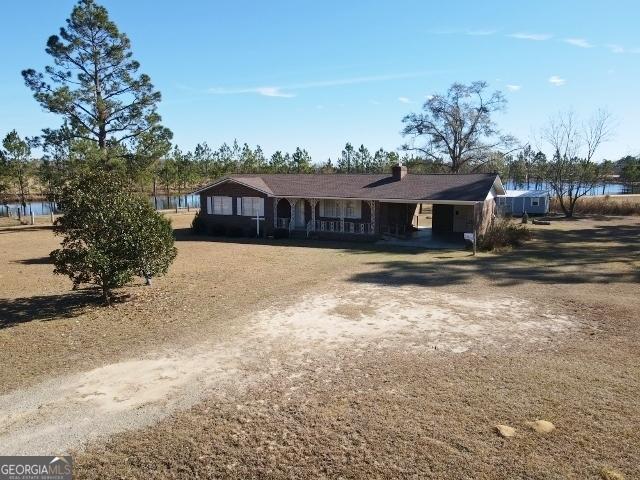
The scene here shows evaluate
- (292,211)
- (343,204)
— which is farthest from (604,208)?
(292,211)

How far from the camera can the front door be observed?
29.7 m

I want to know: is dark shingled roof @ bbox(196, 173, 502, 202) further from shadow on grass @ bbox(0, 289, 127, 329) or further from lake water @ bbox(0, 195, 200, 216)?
lake water @ bbox(0, 195, 200, 216)

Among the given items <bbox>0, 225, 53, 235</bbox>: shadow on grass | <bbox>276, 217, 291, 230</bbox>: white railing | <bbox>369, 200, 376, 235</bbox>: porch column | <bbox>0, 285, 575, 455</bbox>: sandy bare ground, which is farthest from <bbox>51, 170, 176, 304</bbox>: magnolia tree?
<bbox>0, 225, 53, 235</bbox>: shadow on grass

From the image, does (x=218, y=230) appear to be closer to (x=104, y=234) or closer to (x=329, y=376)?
(x=104, y=234)

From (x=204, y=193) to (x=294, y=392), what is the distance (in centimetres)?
2551

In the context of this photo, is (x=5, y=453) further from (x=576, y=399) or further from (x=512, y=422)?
(x=576, y=399)

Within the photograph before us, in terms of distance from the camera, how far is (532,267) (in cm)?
1853

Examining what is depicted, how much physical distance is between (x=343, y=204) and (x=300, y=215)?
3101 millimetres

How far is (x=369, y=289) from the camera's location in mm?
14766

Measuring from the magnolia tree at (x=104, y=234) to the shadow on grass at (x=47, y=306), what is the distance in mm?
683

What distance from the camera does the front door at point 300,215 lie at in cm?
2969

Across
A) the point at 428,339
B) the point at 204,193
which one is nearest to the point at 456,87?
the point at 204,193

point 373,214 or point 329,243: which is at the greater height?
point 373,214

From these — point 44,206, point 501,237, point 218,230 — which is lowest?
point 501,237
